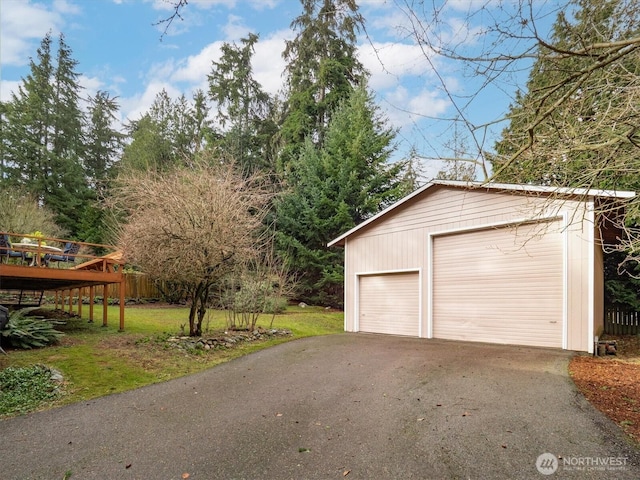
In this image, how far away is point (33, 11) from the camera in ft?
14.9

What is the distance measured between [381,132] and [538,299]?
13.9 meters

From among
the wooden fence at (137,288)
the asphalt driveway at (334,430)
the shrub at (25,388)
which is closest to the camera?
the asphalt driveway at (334,430)

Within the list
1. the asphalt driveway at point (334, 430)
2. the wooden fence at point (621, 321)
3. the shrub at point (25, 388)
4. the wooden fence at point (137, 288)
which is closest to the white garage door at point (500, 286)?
the asphalt driveway at point (334, 430)

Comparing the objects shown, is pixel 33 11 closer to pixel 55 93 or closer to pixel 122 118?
pixel 55 93

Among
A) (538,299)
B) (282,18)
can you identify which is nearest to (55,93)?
(282,18)

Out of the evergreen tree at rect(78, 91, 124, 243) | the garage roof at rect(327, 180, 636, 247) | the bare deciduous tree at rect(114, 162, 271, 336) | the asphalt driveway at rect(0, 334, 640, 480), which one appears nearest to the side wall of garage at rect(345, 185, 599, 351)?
the garage roof at rect(327, 180, 636, 247)

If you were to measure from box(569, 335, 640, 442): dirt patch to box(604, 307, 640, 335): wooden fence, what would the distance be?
6567mm

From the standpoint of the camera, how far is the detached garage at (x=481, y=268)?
7578mm

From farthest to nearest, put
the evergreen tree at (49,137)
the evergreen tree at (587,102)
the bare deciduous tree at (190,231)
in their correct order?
the evergreen tree at (49,137)
the bare deciduous tree at (190,231)
the evergreen tree at (587,102)

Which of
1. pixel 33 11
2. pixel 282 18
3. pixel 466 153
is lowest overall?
pixel 466 153

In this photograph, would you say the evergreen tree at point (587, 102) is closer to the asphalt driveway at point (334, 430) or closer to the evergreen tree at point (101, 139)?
the asphalt driveway at point (334, 430)

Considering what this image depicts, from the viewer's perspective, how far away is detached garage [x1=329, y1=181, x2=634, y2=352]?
7.58 m

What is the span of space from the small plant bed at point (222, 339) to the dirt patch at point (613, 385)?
6852 millimetres

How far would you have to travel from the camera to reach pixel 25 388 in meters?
5.09
